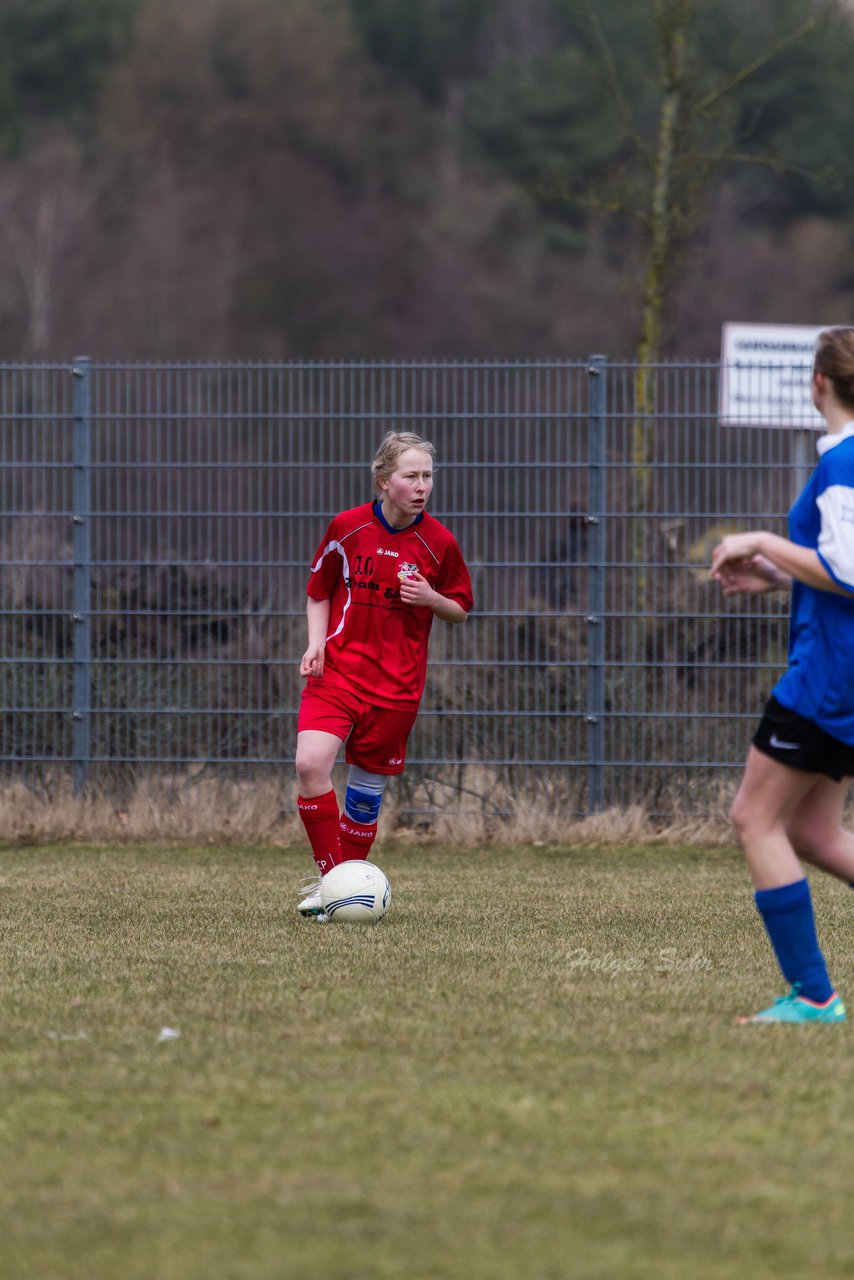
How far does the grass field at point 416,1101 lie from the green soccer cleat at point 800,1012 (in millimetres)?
58

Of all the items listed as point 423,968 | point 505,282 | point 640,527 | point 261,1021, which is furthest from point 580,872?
point 505,282

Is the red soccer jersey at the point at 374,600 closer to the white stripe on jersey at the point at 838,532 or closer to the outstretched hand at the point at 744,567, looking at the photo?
the outstretched hand at the point at 744,567

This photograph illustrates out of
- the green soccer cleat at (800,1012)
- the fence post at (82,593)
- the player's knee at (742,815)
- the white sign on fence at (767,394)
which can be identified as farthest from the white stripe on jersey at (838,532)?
the fence post at (82,593)

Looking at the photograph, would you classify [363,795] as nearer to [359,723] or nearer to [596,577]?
[359,723]

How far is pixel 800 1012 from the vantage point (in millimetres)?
5148

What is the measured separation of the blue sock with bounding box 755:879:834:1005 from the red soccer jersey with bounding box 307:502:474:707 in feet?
8.53

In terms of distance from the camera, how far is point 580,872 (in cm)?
914

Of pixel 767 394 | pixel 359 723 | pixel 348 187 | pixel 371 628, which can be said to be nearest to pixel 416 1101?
pixel 359 723

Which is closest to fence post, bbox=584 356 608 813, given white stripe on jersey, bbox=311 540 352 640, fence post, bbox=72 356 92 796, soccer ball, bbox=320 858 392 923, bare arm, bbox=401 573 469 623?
fence post, bbox=72 356 92 796

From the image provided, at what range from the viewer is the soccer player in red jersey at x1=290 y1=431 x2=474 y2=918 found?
7344 mm

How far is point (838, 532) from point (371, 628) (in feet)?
9.71

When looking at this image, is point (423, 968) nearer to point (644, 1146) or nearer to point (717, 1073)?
point (717, 1073)

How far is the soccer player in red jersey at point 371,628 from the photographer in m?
7.34

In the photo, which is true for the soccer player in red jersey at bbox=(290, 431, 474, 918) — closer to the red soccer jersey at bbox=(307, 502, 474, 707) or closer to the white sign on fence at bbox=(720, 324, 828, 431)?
the red soccer jersey at bbox=(307, 502, 474, 707)
